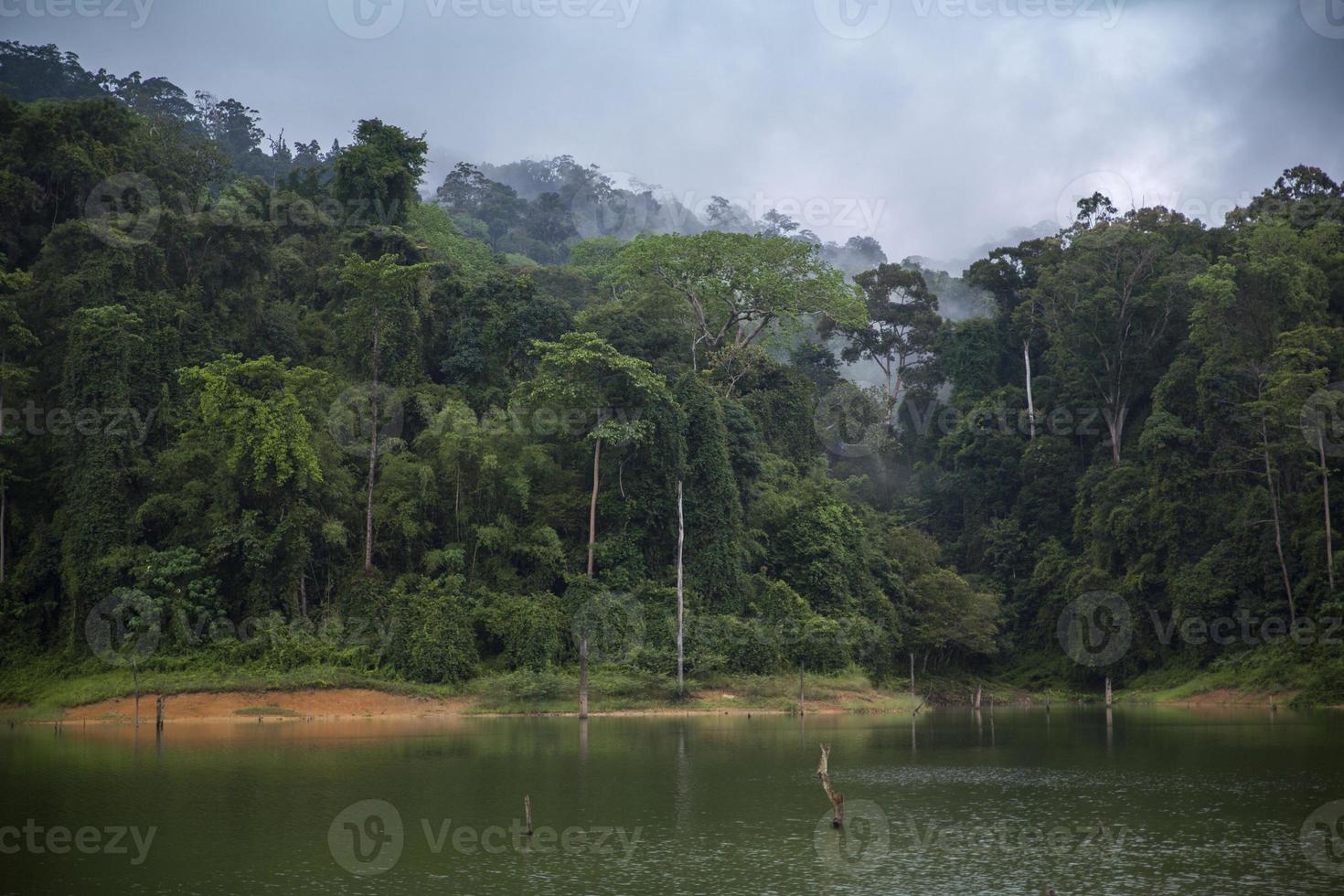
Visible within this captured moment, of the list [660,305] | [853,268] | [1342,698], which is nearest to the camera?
[1342,698]

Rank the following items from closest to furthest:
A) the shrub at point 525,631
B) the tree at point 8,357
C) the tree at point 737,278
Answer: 1. the tree at point 8,357
2. the shrub at point 525,631
3. the tree at point 737,278

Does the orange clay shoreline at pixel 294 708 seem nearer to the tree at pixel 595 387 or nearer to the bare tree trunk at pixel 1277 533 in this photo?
the tree at pixel 595 387

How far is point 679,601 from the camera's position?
54.3 metres

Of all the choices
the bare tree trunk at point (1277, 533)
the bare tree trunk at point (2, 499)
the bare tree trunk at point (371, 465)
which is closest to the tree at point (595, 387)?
the bare tree trunk at point (371, 465)

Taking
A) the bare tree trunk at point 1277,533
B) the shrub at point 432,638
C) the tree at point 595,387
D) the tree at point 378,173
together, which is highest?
the tree at point 378,173

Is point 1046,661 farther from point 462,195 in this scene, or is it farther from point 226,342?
point 462,195

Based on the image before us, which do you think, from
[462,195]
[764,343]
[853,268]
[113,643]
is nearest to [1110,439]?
[764,343]

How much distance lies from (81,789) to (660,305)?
42838mm

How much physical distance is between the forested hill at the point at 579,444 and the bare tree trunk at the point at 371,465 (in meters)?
0.21

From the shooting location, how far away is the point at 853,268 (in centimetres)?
16325

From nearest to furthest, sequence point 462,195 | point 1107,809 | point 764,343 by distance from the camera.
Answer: point 1107,809, point 764,343, point 462,195

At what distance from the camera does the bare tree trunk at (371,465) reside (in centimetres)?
5288

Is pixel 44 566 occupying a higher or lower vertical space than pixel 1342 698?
higher

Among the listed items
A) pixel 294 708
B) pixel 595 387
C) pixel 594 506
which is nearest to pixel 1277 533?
pixel 594 506
